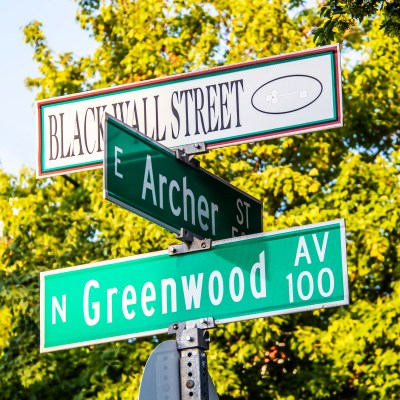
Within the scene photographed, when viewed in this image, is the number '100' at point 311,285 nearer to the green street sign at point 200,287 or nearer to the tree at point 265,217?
the green street sign at point 200,287

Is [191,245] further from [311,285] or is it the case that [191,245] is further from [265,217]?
[265,217]

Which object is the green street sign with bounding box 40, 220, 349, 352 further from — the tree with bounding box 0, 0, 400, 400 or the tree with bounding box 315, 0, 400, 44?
the tree with bounding box 0, 0, 400, 400

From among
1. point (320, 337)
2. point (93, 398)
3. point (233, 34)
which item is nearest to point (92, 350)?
point (93, 398)

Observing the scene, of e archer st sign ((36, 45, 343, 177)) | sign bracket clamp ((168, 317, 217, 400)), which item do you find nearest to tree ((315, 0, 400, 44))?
e archer st sign ((36, 45, 343, 177))

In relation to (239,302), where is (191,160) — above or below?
above

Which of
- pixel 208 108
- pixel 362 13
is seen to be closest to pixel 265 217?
pixel 362 13

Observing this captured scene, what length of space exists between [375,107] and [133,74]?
3669 millimetres

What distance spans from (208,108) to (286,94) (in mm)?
340

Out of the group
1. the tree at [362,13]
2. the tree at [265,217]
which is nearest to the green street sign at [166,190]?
the tree at [362,13]

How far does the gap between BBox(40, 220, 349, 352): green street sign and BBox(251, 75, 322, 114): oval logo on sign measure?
0.53 meters

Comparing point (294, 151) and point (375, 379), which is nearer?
point (375, 379)

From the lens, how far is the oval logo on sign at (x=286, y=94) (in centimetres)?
448

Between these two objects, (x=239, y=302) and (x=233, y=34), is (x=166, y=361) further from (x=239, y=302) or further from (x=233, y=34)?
(x=233, y=34)

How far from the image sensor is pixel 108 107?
482cm
